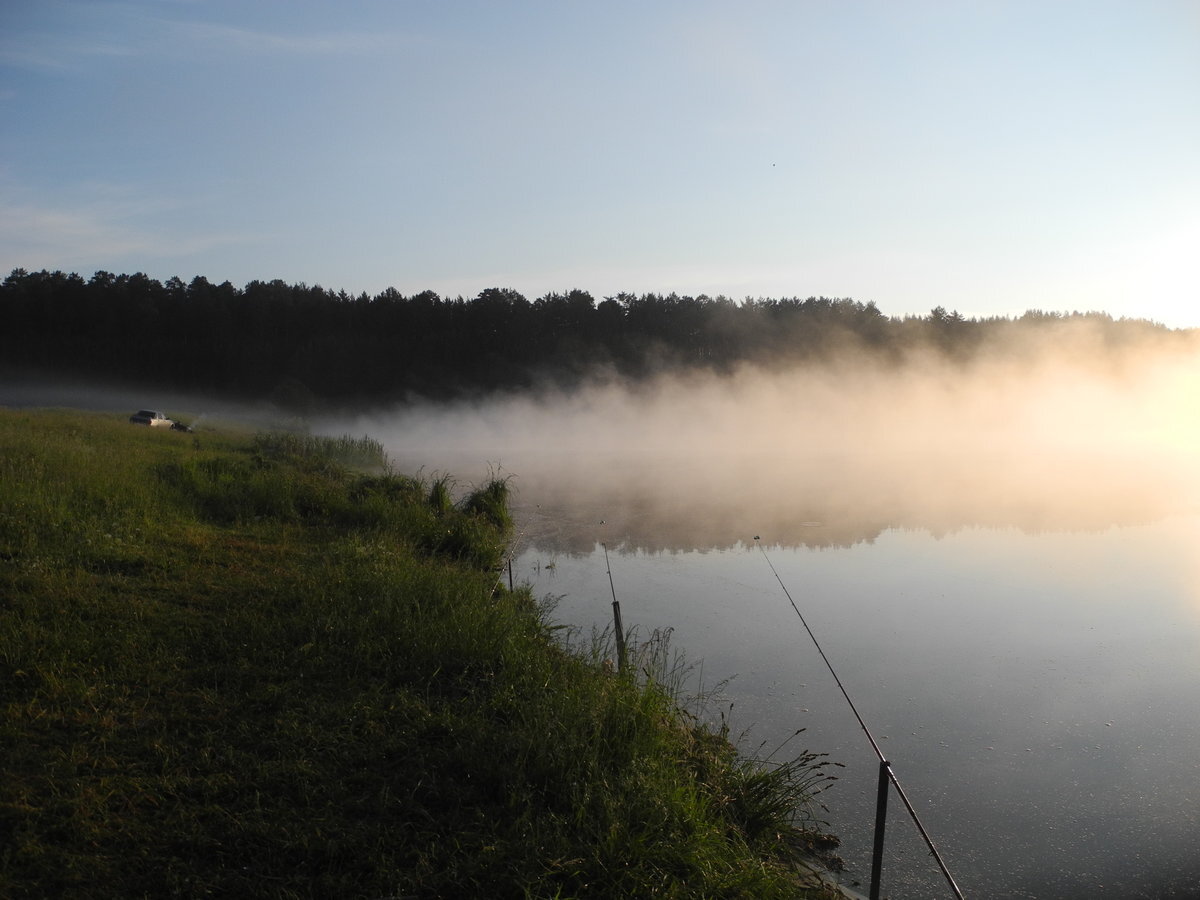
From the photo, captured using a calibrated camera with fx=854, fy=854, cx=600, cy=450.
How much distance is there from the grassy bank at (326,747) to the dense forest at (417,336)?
4634 cm

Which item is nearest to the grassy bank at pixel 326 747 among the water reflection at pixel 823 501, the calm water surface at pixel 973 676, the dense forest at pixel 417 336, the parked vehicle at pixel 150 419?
the calm water surface at pixel 973 676

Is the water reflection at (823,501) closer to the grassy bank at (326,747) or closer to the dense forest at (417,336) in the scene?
the grassy bank at (326,747)

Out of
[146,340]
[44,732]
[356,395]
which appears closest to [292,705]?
[44,732]

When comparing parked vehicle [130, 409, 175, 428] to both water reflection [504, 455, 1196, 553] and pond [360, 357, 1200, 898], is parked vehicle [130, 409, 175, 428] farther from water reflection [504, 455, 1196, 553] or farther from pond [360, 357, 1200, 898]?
water reflection [504, 455, 1196, 553]

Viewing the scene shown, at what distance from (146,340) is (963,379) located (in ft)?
183

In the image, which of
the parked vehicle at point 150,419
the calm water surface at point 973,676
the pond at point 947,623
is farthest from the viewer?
the parked vehicle at point 150,419

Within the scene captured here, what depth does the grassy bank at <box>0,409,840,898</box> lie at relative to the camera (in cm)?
366

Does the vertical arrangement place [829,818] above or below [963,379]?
below

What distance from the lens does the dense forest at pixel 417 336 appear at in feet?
180

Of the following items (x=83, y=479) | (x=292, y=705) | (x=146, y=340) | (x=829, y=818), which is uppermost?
(x=146, y=340)

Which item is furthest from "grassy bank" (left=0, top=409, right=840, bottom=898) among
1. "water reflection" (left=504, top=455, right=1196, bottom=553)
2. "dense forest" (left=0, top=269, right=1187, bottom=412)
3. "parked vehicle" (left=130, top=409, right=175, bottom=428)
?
"dense forest" (left=0, top=269, right=1187, bottom=412)

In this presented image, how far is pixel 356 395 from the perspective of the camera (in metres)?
52.8

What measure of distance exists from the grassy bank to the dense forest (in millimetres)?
46343

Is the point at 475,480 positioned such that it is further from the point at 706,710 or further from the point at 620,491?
the point at 706,710
